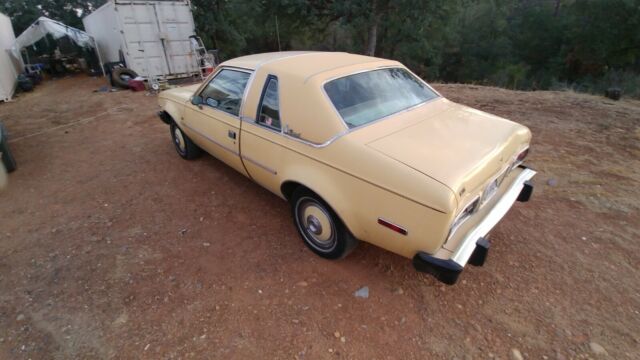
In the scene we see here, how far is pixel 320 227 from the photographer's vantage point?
2768 mm

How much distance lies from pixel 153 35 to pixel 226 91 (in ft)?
29.0

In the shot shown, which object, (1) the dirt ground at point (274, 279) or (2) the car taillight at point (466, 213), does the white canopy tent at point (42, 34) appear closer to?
(1) the dirt ground at point (274, 279)

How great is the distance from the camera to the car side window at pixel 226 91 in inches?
130

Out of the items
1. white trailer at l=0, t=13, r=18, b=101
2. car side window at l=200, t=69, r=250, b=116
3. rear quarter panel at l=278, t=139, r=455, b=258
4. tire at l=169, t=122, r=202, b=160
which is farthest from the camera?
white trailer at l=0, t=13, r=18, b=101

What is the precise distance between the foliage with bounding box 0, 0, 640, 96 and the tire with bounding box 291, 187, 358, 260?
9.99 m

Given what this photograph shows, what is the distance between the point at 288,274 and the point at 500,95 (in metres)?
6.96

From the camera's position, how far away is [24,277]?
281 cm

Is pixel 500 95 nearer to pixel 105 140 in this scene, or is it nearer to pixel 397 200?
pixel 397 200

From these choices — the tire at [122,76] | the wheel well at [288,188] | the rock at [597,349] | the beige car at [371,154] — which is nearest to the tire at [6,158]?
the beige car at [371,154]

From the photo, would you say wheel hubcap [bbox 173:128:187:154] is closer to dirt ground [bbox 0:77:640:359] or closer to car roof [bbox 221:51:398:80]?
dirt ground [bbox 0:77:640:359]

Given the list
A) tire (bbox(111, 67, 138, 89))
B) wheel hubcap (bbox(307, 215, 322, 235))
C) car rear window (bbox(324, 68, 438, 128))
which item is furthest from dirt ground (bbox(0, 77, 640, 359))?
tire (bbox(111, 67, 138, 89))

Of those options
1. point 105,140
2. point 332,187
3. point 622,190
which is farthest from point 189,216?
point 622,190

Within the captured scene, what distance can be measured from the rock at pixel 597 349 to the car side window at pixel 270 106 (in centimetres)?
273

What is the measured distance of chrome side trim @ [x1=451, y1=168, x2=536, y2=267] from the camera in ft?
6.68
